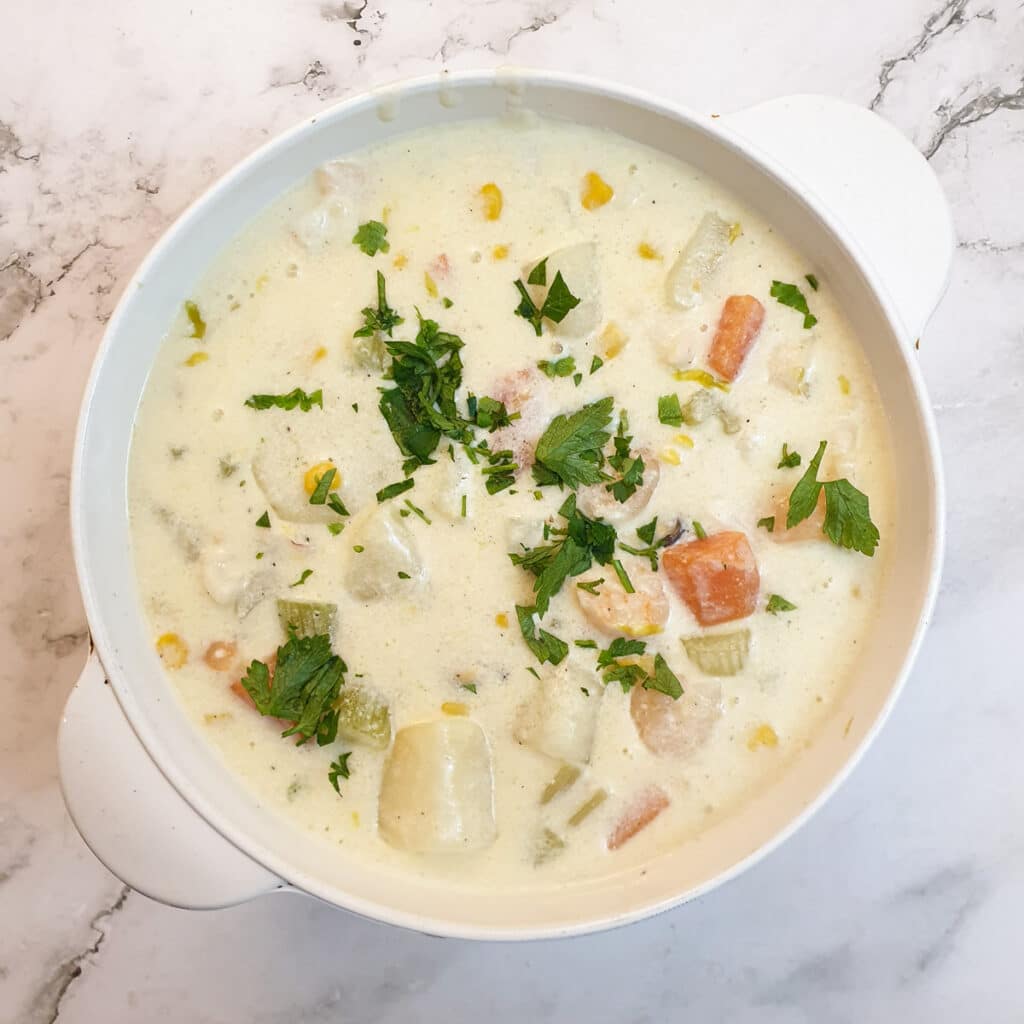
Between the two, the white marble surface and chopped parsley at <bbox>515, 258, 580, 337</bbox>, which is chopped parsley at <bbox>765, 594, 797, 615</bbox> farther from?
chopped parsley at <bbox>515, 258, 580, 337</bbox>

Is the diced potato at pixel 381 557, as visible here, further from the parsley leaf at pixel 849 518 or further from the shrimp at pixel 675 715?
the parsley leaf at pixel 849 518

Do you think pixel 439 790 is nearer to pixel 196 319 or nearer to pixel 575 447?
pixel 575 447

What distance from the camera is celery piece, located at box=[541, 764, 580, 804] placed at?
2.00 meters

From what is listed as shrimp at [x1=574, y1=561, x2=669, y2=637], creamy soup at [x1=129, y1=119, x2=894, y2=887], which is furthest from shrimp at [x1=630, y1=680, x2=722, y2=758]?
shrimp at [x1=574, y1=561, x2=669, y2=637]

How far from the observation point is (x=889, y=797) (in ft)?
7.52

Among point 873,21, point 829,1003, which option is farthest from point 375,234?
point 829,1003

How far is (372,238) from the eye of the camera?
202cm

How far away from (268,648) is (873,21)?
1967mm

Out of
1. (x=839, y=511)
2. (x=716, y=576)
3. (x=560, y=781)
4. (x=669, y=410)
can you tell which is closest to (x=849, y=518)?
(x=839, y=511)

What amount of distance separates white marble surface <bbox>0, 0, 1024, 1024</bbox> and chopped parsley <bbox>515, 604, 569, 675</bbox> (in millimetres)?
785

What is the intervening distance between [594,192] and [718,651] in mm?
971

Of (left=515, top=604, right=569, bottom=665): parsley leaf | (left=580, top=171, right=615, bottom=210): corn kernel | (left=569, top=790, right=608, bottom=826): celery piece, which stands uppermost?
(left=580, top=171, right=615, bottom=210): corn kernel

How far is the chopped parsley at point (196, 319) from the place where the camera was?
2031 millimetres

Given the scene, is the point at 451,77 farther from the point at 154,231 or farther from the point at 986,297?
the point at 986,297
